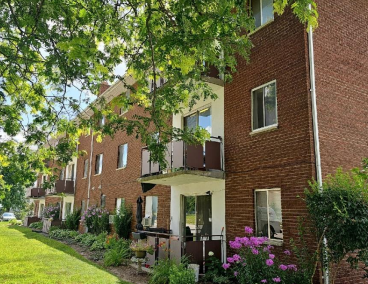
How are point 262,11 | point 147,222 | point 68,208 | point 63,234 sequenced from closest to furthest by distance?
point 262,11 < point 147,222 < point 63,234 < point 68,208

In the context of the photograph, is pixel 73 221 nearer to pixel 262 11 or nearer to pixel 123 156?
pixel 123 156

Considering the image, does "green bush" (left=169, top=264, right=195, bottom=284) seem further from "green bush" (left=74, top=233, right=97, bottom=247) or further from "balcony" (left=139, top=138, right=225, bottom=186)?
"green bush" (left=74, top=233, right=97, bottom=247)

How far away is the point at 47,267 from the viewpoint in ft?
40.6

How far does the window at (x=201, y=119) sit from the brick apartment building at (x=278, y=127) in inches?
2.7

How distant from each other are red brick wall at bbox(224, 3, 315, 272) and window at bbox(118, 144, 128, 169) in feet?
30.3

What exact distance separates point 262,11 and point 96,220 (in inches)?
583

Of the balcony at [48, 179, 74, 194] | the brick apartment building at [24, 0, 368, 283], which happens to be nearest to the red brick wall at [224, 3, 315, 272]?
the brick apartment building at [24, 0, 368, 283]

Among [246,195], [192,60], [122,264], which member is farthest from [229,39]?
[122,264]

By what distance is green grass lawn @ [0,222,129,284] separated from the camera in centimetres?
1042

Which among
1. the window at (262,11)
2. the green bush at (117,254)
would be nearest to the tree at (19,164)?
the green bush at (117,254)

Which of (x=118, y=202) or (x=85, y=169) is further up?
(x=85, y=169)

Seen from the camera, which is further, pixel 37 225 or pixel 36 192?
pixel 36 192

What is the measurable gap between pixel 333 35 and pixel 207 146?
195 inches

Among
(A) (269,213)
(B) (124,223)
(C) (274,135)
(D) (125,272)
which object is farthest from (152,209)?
(C) (274,135)
